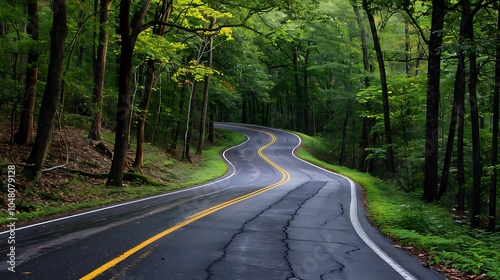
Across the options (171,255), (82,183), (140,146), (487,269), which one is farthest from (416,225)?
(140,146)

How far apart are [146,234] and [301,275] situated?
336 cm

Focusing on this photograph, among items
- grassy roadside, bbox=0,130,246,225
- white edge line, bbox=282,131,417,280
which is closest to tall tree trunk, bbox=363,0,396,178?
white edge line, bbox=282,131,417,280

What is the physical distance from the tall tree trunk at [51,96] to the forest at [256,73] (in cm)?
3

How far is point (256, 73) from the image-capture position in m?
42.4

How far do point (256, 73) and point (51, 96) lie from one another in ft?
103

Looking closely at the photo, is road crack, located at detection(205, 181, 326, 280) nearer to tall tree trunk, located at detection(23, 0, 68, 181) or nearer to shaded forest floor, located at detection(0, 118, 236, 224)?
shaded forest floor, located at detection(0, 118, 236, 224)

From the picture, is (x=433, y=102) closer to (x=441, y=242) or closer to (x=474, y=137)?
(x=474, y=137)

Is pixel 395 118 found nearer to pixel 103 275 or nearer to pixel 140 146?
pixel 140 146

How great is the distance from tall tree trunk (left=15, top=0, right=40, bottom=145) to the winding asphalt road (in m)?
6.65

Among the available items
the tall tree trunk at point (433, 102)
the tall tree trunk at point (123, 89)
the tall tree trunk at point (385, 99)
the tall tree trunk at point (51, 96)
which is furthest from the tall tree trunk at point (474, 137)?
the tall tree trunk at point (51, 96)

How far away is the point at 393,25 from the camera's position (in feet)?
102

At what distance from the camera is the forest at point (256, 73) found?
12.4 m

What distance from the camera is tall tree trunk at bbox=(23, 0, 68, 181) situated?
40.1ft

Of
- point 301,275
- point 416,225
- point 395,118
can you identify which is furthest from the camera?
point 395,118
